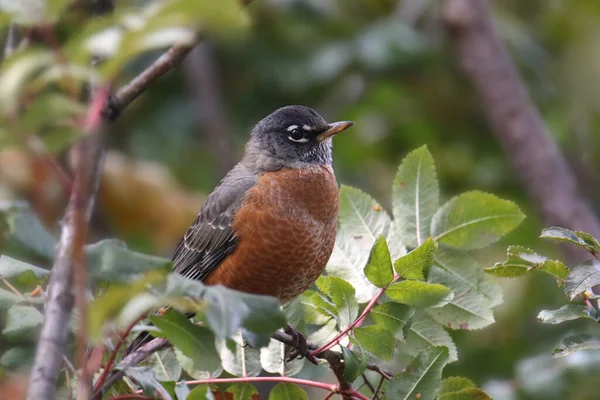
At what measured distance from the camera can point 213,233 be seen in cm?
379

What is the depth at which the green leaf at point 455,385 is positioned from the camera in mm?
2455

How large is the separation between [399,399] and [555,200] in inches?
140

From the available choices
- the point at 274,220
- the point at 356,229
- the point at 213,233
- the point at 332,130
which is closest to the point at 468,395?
the point at 356,229

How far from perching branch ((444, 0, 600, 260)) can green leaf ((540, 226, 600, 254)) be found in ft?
11.1

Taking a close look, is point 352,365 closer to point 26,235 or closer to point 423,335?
point 423,335

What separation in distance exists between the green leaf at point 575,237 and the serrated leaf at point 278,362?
0.91m

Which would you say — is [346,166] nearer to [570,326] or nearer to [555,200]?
[555,200]

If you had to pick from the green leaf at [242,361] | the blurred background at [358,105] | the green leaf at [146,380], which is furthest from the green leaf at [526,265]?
the blurred background at [358,105]

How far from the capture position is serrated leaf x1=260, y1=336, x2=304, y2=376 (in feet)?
8.91

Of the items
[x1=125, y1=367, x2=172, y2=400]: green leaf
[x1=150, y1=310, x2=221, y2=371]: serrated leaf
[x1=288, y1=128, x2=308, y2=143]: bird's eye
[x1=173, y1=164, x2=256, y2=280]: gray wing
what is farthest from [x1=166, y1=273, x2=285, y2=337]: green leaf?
[x1=288, y1=128, x2=308, y2=143]: bird's eye

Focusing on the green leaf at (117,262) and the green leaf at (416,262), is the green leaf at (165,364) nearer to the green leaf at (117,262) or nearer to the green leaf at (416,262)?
the green leaf at (416,262)

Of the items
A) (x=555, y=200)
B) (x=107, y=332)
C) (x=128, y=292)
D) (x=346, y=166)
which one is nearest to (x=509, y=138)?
(x=555, y=200)

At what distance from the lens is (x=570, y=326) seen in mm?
5207

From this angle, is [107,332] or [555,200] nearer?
[107,332]
